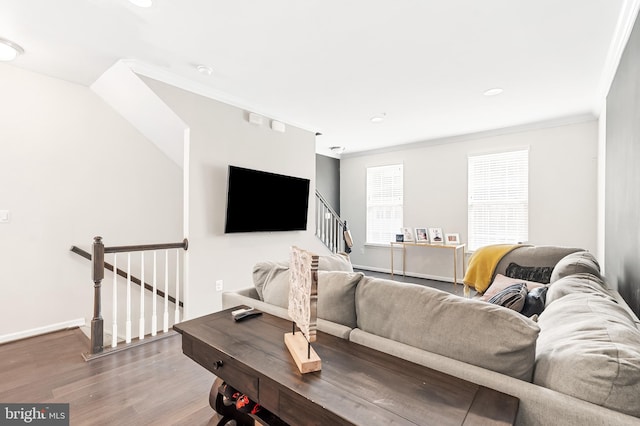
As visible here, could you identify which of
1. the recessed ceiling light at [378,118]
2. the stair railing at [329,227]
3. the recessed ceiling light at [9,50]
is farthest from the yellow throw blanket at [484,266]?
the recessed ceiling light at [9,50]

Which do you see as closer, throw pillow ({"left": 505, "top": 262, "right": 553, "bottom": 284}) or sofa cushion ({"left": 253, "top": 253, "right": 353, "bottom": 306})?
sofa cushion ({"left": 253, "top": 253, "right": 353, "bottom": 306})

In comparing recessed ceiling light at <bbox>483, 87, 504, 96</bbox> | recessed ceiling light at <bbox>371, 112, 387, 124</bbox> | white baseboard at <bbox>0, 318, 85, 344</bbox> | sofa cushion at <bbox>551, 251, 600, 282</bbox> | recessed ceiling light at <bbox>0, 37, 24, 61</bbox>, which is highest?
recessed ceiling light at <bbox>483, 87, 504, 96</bbox>

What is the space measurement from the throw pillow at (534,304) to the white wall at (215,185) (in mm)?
2870

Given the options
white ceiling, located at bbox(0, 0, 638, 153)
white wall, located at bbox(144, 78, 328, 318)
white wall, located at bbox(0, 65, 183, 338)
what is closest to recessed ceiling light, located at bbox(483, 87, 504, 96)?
white ceiling, located at bbox(0, 0, 638, 153)

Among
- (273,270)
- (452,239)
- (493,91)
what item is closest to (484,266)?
(493,91)

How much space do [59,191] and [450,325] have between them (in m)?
3.83

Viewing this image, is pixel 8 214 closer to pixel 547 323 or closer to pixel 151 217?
pixel 151 217

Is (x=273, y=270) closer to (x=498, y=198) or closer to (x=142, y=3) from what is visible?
(x=142, y=3)

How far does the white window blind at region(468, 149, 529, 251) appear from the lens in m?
4.66

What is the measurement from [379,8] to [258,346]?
214 cm

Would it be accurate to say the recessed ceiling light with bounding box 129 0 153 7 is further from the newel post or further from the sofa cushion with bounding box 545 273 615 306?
the sofa cushion with bounding box 545 273 615 306

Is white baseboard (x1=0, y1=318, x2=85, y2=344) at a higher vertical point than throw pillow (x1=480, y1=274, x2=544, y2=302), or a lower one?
lower

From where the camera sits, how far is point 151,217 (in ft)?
12.5

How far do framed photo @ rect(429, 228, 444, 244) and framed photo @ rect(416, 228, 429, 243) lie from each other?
0.09 metres
